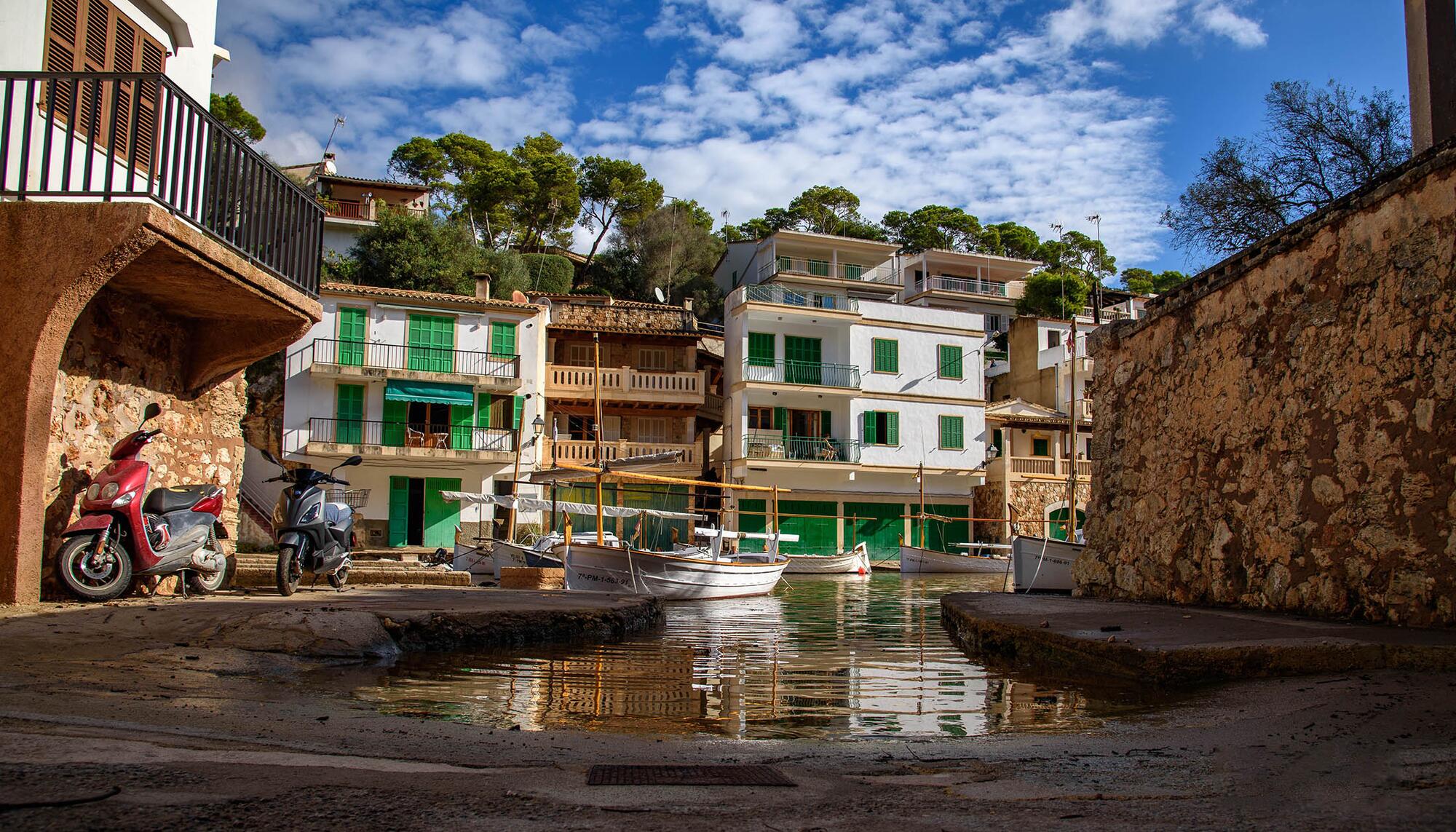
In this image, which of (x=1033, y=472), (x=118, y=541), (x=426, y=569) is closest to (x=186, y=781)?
(x=118, y=541)

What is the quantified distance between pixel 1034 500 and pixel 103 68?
40393 millimetres

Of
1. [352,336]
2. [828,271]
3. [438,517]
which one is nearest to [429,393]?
[352,336]

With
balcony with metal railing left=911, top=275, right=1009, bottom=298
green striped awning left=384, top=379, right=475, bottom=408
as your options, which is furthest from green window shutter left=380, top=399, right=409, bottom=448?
balcony with metal railing left=911, top=275, right=1009, bottom=298

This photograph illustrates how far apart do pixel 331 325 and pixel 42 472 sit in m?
29.3

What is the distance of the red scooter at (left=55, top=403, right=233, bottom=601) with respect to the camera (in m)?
7.39

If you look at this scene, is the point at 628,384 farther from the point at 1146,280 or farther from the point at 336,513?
the point at 1146,280

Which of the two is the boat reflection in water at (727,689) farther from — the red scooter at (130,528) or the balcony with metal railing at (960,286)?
the balcony with metal railing at (960,286)

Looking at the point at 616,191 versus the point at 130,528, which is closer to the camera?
the point at 130,528

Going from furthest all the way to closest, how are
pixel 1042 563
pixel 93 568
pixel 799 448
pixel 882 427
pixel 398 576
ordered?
pixel 882 427
pixel 799 448
pixel 1042 563
pixel 398 576
pixel 93 568

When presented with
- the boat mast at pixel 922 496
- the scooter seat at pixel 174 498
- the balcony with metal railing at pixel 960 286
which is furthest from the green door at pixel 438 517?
the balcony with metal railing at pixel 960 286

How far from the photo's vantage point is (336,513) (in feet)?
33.8

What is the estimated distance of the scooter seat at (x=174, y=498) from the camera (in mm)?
8039

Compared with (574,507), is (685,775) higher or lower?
lower

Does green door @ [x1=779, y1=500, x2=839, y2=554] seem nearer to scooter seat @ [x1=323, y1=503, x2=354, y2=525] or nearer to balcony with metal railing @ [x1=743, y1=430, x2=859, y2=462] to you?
balcony with metal railing @ [x1=743, y1=430, x2=859, y2=462]
